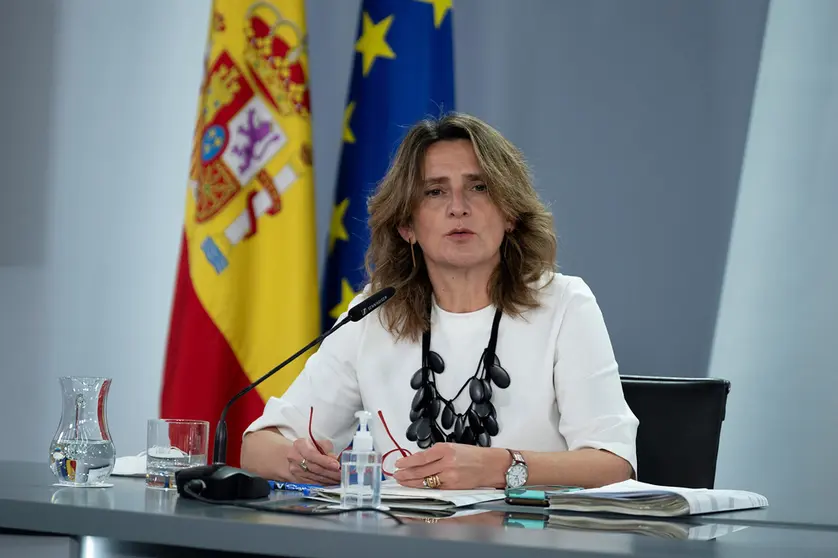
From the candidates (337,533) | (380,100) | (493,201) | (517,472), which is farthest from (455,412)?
(380,100)

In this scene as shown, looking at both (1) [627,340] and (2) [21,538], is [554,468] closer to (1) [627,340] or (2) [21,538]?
(2) [21,538]

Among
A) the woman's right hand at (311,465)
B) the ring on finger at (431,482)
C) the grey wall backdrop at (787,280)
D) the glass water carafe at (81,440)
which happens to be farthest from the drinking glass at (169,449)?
the grey wall backdrop at (787,280)

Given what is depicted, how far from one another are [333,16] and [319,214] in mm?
685

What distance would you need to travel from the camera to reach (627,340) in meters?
2.97

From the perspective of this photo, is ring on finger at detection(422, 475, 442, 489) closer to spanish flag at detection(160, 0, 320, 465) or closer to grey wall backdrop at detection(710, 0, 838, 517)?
spanish flag at detection(160, 0, 320, 465)

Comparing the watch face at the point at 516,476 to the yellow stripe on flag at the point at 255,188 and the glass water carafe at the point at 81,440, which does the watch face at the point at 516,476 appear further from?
the yellow stripe on flag at the point at 255,188

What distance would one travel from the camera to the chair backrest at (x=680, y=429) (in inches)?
73.3

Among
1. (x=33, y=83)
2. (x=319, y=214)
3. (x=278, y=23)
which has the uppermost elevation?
(x=278, y=23)

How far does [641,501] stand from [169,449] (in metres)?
0.69

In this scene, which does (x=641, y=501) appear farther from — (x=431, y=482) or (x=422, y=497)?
(x=431, y=482)

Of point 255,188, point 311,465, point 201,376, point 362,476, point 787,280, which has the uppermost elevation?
point 255,188

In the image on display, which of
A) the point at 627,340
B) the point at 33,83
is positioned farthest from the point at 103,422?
the point at 33,83

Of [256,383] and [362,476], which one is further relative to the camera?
[256,383]

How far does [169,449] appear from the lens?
1457 mm
